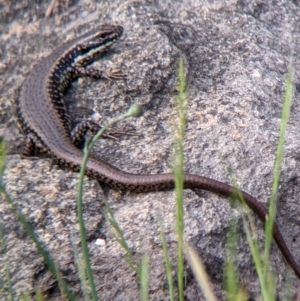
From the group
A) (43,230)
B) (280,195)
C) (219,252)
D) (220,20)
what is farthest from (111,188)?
(220,20)

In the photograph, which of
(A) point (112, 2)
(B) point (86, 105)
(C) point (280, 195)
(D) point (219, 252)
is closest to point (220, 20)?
(A) point (112, 2)

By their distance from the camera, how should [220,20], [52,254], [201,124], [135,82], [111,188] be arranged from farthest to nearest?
[220,20] → [135,82] → [201,124] → [111,188] → [52,254]

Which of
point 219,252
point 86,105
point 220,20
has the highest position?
point 220,20

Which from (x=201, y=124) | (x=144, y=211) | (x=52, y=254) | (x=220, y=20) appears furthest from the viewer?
(x=220, y=20)

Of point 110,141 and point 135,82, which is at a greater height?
point 135,82

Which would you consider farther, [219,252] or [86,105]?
[86,105]

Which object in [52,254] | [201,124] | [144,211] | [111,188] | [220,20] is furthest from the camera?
[220,20]

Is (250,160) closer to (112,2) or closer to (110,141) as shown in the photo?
(110,141)

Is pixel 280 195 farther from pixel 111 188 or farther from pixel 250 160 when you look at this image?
pixel 111 188

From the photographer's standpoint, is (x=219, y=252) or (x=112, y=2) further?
(x=112, y=2)
